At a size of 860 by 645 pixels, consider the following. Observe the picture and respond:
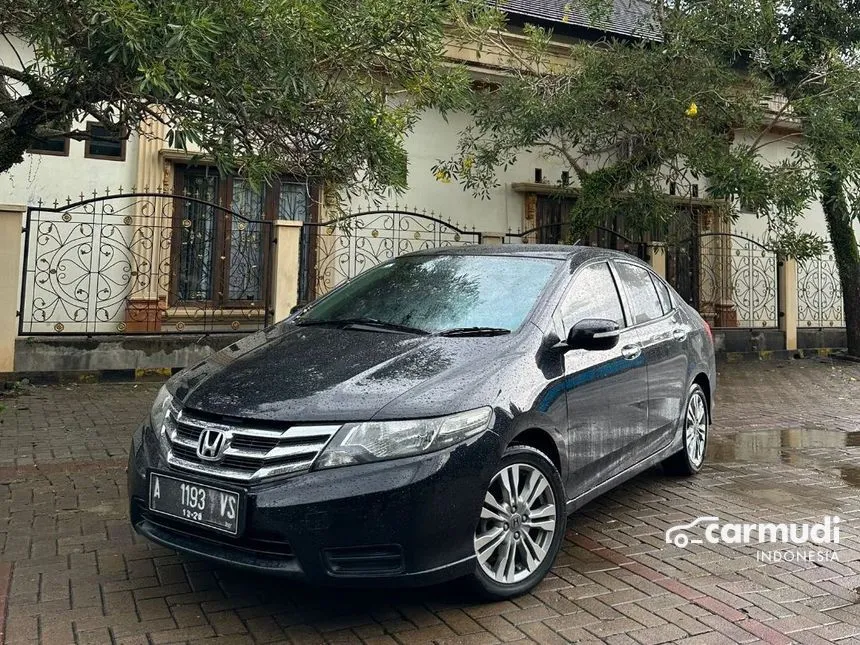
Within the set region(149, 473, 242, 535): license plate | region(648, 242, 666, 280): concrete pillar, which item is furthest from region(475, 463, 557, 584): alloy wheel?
region(648, 242, 666, 280): concrete pillar

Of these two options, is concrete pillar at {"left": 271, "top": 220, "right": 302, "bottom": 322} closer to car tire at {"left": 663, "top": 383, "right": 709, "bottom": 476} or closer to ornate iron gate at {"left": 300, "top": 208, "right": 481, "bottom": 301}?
ornate iron gate at {"left": 300, "top": 208, "right": 481, "bottom": 301}

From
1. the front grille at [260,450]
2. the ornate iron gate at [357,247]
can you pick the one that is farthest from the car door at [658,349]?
the ornate iron gate at [357,247]

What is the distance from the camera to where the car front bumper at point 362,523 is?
271cm

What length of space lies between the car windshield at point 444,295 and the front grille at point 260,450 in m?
1.04

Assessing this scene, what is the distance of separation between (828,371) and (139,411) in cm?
1075

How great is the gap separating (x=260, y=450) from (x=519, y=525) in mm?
1169

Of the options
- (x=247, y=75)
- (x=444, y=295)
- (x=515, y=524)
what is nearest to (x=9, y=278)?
(x=247, y=75)

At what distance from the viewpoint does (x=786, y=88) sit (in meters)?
11.0

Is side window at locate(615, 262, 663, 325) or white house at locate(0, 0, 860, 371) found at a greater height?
white house at locate(0, 0, 860, 371)

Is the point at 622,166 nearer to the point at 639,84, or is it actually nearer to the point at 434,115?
the point at 639,84

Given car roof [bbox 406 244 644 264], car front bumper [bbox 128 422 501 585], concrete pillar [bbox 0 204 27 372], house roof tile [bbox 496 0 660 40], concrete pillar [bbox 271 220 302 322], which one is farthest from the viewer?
house roof tile [bbox 496 0 660 40]

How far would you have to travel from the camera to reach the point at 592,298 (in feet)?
13.9

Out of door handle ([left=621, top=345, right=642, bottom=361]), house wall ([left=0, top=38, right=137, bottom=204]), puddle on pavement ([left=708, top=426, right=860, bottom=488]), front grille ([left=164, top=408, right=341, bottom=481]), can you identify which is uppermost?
house wall ([left=0, top=38, right=137, bottom=204])

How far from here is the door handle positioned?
13.8 ft
